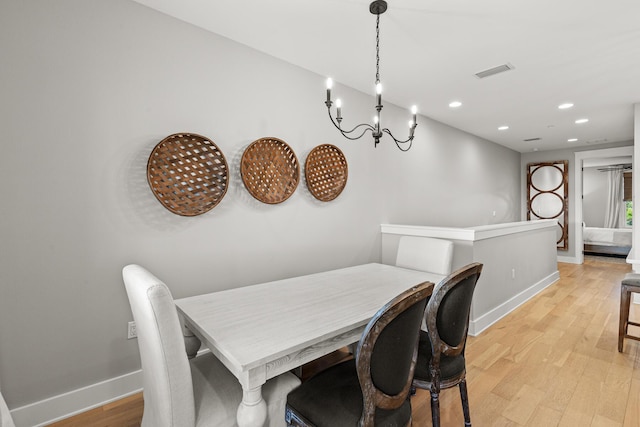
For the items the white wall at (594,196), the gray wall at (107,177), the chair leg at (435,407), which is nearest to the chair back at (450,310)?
the chair leg at (435,407)

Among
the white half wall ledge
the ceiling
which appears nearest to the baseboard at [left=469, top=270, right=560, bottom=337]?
the white half wall ledge

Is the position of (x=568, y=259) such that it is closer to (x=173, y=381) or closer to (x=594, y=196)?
(x=594, y=196)

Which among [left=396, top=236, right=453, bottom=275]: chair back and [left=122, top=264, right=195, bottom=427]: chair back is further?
[left=396, top=236, right=453, bottom=275]: chair back

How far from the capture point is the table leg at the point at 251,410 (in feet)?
3.74

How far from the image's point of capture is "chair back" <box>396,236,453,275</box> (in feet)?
7.78

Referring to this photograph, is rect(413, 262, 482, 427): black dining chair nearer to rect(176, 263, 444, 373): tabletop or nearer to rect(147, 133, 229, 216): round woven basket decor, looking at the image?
rect(176, 263, 444, 373): tabletop

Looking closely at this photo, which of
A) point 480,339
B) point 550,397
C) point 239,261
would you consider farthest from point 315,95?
point 550,397

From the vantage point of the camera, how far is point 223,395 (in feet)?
4.24

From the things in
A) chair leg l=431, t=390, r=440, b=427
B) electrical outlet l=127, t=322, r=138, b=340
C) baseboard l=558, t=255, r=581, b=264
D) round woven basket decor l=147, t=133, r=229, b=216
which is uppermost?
round woven basket decor l=147, t=133, r=229, b=216

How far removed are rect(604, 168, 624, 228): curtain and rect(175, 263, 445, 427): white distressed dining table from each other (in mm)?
9662

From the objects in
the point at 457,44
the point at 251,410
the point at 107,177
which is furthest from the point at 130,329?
the point at 457,44

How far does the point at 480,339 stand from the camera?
2.87 meters

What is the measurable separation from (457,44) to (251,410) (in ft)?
9.16

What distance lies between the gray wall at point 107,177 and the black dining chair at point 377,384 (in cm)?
135
